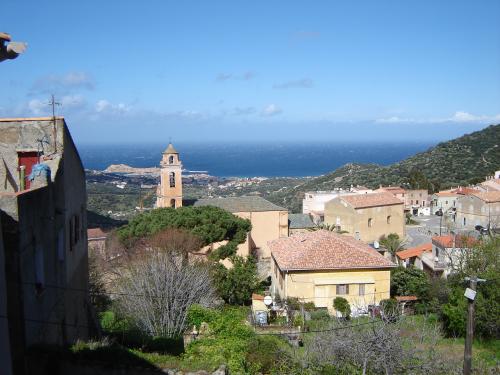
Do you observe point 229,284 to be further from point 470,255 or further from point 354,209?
point 354,209

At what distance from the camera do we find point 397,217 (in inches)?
1841

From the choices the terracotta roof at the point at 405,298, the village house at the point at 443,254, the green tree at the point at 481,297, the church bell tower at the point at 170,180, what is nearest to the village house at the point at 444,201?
the village house at the point at 443,254

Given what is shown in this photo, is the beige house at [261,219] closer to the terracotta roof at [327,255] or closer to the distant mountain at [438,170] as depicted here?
the terracotta roof at [327,255]

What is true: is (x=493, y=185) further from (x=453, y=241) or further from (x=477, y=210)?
(x=453, y=241)

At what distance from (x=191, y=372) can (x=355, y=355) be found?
187 inches

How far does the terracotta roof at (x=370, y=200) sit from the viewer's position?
45.2 metres

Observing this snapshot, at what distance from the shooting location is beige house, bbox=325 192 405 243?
4500 cm

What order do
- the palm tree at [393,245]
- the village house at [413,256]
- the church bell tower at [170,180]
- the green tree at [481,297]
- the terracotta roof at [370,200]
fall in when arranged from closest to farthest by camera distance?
1. the green tree at [481,297]
2. the village house at [413,256]
3. the palm tree at [393,245]
4. the terracotta roof at [370,200]
5. the church bell tower at [170,180]

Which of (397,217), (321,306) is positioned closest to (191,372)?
(321,306)

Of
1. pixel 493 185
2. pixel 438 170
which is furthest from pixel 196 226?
pixel 438 170

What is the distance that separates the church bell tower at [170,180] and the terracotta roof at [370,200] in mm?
14528

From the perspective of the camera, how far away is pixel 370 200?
152ft

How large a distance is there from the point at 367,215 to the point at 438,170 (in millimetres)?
44116

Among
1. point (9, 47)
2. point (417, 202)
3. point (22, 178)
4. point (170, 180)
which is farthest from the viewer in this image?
point (417, 202)
